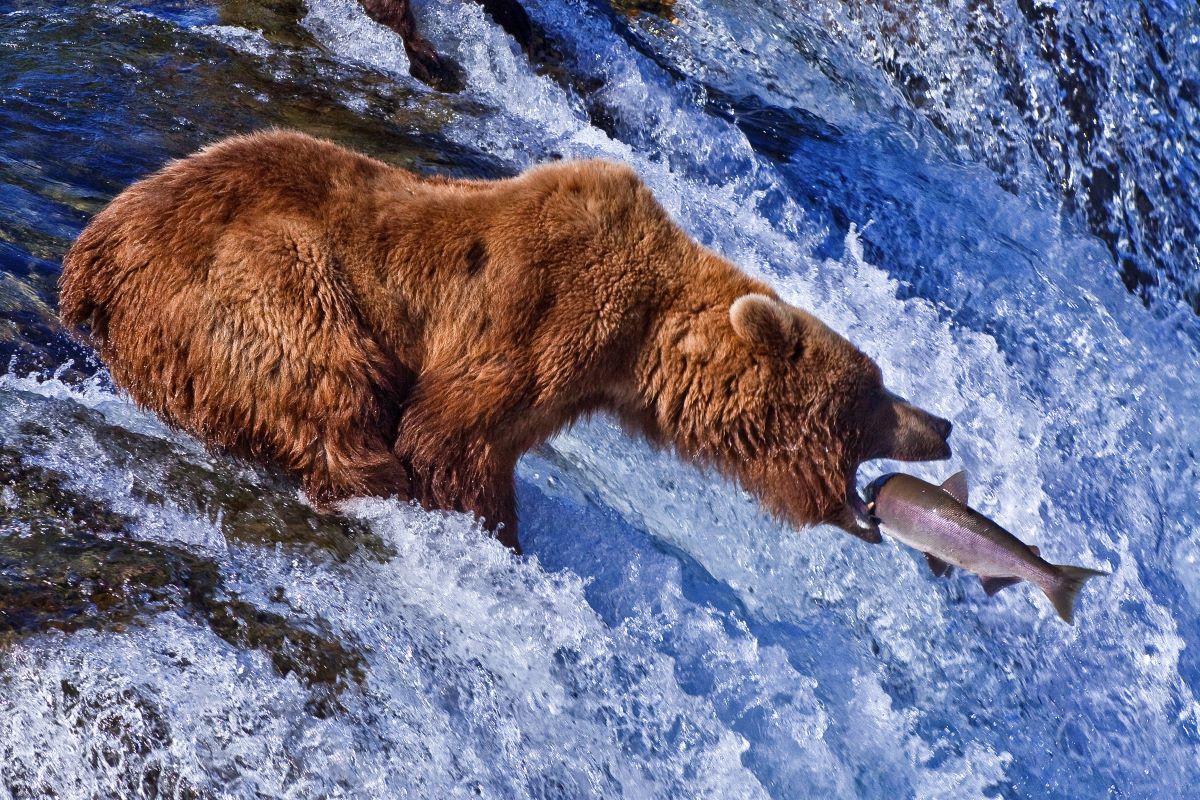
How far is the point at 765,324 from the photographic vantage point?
4613 millimetres

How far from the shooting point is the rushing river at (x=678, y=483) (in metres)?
3.60

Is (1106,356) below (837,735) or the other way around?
the other way around

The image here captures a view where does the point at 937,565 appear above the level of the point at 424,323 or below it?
below

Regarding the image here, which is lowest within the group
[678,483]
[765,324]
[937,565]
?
[678,483]

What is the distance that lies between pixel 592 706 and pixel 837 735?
53.0 inches

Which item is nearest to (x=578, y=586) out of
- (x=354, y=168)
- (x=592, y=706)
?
(x=592, y=706)

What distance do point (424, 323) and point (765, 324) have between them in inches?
48.5

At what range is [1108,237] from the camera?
890 centimetres

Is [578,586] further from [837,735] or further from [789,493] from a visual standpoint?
[837,735]

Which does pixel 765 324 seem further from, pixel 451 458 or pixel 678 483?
pixel 678 483

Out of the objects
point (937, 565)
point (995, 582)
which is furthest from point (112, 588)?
point (995, 582)

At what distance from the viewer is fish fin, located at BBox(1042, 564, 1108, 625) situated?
187 inches

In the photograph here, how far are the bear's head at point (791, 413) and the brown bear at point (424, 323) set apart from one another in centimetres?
1

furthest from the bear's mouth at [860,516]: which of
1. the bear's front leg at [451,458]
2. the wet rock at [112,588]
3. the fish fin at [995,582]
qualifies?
the wet rock at [112,588]
